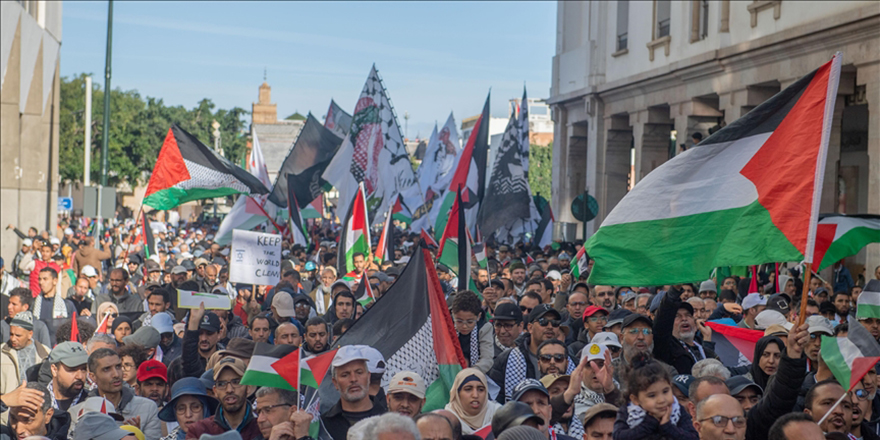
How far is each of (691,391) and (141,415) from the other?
11.8 feet

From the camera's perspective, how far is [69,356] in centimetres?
752

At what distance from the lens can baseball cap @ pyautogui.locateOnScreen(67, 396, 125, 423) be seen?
667 centimetres

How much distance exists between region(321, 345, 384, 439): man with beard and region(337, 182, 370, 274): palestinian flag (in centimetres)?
A: 873

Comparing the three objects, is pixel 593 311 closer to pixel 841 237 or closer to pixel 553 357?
pixel 553 357

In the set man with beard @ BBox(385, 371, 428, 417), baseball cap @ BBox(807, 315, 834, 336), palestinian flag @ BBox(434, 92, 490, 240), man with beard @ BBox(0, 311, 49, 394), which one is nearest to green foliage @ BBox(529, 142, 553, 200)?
palestinian flag @ BBox(434, 92, 490, 240)

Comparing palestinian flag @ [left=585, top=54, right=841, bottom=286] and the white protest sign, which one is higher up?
palestinian flag @ [left=585, top=54, right=841, bottom=286]

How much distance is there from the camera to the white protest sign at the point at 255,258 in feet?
41.5

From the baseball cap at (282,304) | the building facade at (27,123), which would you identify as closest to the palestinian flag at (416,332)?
the baseball cap at (282,304)

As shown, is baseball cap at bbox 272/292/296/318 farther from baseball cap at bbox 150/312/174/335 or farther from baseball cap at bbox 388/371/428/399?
baseball cap at bbox 388/371/428/399

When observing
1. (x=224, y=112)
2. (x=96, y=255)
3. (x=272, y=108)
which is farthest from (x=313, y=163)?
(x=272, y=108)

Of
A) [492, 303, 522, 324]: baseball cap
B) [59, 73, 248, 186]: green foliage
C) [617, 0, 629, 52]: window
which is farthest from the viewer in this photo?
[59, 73, 248, 186]: green foliage

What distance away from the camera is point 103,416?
5812 millimetres

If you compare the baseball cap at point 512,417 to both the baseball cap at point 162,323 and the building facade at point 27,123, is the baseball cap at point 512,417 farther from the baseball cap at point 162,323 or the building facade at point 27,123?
the building facade at point 27,123

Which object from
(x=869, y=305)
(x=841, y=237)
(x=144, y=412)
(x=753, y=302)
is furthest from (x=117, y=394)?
(x=841, y=237)
